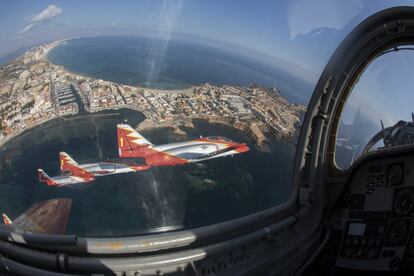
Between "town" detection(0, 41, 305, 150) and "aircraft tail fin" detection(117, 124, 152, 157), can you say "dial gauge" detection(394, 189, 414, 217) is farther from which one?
"aircraft tail fin" detection(117, 124, 152, 157)

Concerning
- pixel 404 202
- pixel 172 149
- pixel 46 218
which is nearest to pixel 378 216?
pixel 404 202

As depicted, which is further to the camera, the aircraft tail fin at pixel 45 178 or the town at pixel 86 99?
the town at pixel 86 99

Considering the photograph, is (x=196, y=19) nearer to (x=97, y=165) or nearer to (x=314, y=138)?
(x=97, y=165)

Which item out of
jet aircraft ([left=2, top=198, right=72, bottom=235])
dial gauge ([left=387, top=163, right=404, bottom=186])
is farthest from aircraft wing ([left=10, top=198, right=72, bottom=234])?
dial gauge ([left=387, top=163, right=404, bottom=186])

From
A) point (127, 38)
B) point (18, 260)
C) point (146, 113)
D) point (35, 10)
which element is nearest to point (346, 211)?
point (146, 113)

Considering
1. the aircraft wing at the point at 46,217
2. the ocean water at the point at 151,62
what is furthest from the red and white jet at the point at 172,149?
the aircraft wing at the point at 46,217

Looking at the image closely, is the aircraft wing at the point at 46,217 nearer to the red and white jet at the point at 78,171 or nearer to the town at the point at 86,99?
the red and white jet at the point at 78,171

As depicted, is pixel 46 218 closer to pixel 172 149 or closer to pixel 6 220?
pixel 6 220
